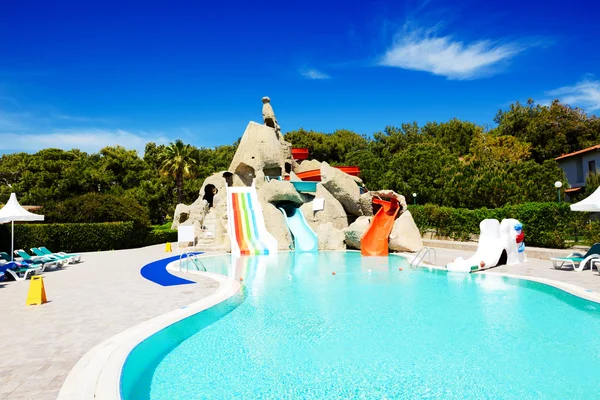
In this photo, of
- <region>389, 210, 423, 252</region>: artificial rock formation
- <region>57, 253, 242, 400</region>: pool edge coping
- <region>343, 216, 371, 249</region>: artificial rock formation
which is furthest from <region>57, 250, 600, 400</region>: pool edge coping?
<region>343, 216, 371, 249</region>: artificial rock formation

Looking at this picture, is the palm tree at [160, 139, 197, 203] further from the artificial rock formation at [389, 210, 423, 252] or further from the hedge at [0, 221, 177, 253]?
the artificial rock formation at [389, 210, 423, 252]

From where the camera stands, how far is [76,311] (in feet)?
25.9

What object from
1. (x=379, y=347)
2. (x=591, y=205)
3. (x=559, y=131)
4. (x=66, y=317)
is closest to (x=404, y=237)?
(x=591, y=205)

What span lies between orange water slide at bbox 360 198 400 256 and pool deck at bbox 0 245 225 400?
936 cm

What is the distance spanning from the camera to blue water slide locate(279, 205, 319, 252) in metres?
21.2

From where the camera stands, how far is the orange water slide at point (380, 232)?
757 inches

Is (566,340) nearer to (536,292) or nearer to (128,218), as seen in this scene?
(536,292)

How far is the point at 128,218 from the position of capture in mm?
24594

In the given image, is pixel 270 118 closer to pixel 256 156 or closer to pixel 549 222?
pixel 256 156

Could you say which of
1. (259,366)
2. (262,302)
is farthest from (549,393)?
(262,302)

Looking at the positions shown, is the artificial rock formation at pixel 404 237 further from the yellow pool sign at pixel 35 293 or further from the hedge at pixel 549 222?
the yellow pool sign at pixel 35 293

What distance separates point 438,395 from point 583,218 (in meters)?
15.4

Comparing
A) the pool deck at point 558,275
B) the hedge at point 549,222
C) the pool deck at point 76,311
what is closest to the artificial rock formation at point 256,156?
the hedge at point 549,222

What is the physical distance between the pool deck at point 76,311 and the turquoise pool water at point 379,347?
2.50 feet
